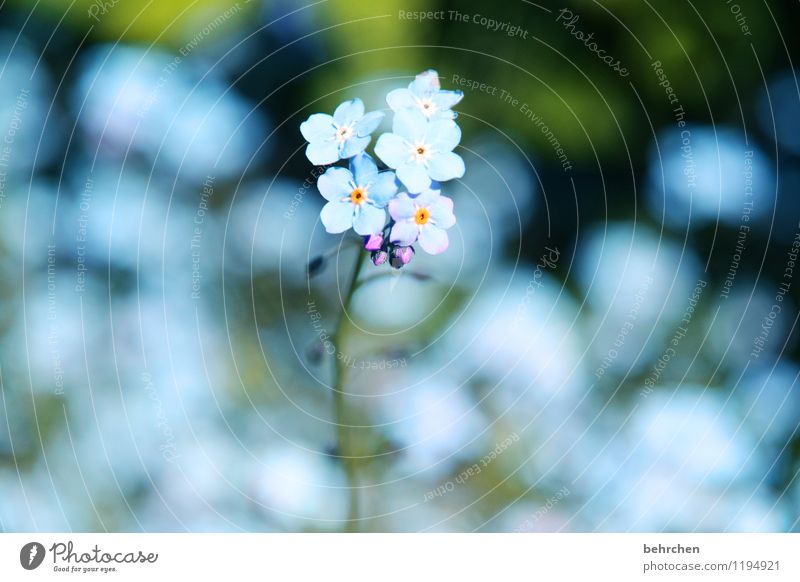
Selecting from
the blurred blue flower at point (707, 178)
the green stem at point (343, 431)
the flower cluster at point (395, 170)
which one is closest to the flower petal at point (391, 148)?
the flower cluster at point (395, 170)

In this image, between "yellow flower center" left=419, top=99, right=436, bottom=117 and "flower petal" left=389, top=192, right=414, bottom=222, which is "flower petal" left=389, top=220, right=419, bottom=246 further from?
"yellow flower center" left=419, top=99, right=436, bottom=117

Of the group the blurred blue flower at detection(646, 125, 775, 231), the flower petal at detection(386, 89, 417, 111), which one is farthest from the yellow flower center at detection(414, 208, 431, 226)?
the blurred blue flower at detection(646, 125, 775, 231)

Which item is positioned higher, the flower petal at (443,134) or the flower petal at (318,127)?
the flower petal at (318,127)

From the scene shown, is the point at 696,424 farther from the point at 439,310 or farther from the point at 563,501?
the point at 439,310

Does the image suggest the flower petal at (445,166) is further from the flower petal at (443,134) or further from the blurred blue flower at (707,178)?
the blurred blue flower at (707,178)

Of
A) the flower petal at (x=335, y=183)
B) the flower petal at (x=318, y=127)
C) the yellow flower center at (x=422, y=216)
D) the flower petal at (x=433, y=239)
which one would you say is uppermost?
the flower petal at (x=318, y=127)
